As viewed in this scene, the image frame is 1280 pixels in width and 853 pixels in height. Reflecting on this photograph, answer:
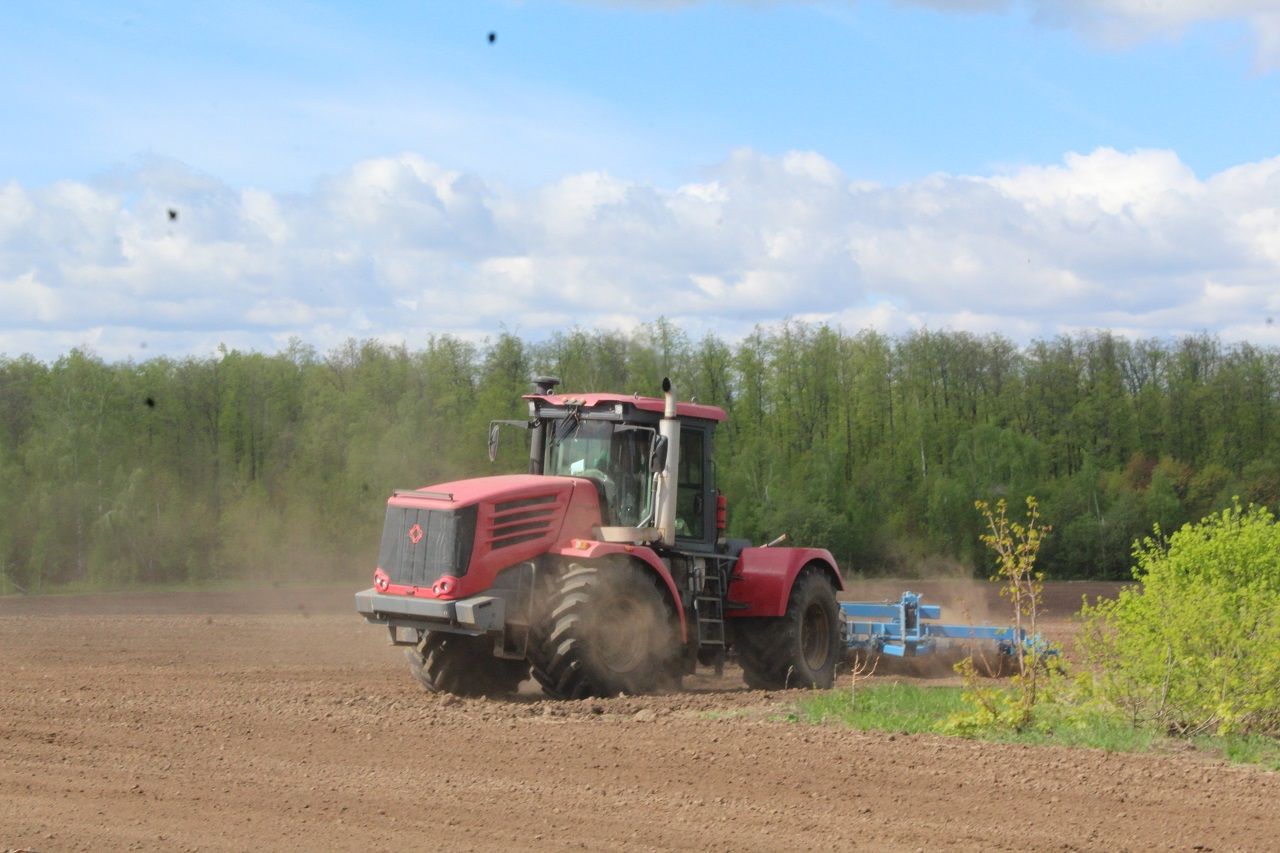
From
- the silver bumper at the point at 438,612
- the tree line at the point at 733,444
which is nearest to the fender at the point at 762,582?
the silver bumper at the point at 438,612

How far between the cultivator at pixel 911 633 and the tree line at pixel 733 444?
938 inches

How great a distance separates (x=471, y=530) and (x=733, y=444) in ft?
127

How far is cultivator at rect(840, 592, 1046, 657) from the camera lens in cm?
1611

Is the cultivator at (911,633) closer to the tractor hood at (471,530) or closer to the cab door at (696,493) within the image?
the cab door at (696,493)

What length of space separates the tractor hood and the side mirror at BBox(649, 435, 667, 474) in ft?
2.42

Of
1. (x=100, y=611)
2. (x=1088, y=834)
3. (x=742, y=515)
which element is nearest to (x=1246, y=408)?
(x=742, y=515)

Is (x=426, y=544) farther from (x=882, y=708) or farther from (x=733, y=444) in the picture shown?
(x=733, y=444)

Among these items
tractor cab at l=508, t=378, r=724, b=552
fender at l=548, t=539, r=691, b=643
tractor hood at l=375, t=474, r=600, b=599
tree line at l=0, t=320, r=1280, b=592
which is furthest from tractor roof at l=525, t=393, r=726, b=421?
tree line at l=0, t=320, r=1280, b=592

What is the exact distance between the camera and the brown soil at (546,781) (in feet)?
23.6

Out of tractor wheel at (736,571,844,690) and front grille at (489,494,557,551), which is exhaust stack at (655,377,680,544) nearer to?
front grille at (489,494,557,551)

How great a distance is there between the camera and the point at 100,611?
2994 centimetres

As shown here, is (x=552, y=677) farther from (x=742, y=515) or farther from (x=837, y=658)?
(x=742, y=515)

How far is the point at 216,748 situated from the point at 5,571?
131ft

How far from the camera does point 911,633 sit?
16.4 metres
